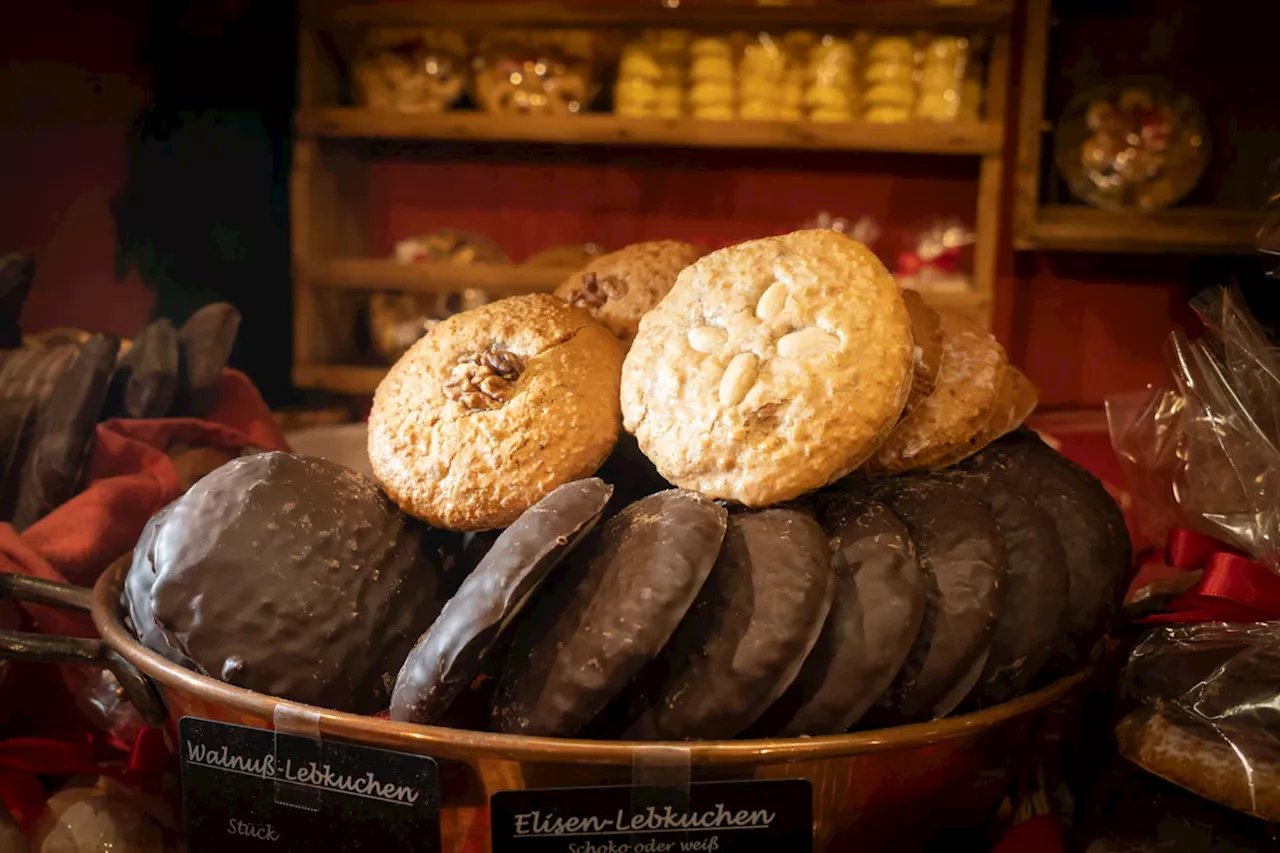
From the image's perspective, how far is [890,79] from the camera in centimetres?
231

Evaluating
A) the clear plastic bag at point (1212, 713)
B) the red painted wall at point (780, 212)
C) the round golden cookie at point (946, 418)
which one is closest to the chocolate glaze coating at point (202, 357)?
the round golden cookie at point (946, 418)

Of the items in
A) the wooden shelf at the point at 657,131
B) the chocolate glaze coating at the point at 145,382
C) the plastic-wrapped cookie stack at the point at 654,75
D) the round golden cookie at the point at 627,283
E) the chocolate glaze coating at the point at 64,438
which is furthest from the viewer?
the plastic-wrapped cookie stack at the point at 654,75

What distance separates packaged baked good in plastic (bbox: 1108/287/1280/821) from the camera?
0.62 m

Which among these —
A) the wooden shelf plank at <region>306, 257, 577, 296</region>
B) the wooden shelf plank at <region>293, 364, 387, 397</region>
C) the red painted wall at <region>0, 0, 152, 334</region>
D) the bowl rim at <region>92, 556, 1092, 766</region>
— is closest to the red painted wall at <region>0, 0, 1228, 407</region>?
the wooden shelf plank at <region>306, 257, 577, 296</region>

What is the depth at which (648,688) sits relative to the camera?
64 centimetres

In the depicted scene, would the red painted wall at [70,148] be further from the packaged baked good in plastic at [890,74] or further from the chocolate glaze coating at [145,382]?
the packaged baked good in plastic at [890,74]

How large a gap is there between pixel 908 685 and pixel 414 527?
1.31 feet

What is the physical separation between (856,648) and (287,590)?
39cm

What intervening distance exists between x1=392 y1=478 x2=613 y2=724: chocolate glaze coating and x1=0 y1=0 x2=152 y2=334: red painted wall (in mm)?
980

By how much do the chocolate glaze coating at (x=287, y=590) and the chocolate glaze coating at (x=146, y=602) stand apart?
3 centimetres

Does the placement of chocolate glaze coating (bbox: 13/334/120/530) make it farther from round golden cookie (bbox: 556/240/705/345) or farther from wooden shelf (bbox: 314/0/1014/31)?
wooden shelf (bbox: 314/0/1014/31)

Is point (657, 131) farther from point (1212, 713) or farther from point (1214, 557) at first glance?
point (1212, 713)

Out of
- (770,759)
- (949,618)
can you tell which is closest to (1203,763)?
(949,618)

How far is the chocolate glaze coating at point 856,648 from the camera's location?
0.63m
